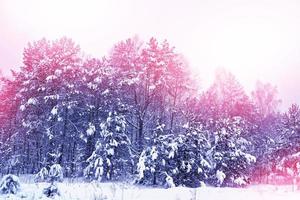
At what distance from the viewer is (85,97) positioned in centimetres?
4150

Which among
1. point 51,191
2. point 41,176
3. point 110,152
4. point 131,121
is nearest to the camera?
point 51,191

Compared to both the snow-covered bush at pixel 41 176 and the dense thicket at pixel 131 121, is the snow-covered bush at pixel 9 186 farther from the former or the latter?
the snow-covered bush at pixel 41 176

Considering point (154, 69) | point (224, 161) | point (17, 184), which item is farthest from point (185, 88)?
point (17, 184)

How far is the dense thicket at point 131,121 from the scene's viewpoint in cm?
3017

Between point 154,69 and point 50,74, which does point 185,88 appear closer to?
point 154,69

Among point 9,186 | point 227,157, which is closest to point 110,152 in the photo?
point 227,157

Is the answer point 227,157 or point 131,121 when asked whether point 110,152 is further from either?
point 131,121

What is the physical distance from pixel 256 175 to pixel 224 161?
1413 centimetres

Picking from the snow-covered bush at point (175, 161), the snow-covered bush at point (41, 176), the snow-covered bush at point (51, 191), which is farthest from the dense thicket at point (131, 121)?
the snow-covered bush at point (51, 191)

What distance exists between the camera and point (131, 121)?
4347 centimetres

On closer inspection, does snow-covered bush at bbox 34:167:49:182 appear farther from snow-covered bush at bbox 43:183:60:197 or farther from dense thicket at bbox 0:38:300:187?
snow-covered bush at bbox 43:183:60:197

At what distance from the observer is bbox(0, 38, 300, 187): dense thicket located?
30172mm

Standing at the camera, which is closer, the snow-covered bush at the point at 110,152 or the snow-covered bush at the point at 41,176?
the snow-covered bush at the point at 41,176

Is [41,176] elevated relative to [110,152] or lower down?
lower down
